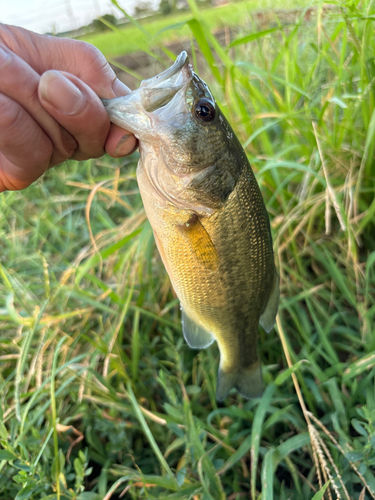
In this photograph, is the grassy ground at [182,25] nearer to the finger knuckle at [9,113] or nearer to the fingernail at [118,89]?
the fingernail at [118,89]

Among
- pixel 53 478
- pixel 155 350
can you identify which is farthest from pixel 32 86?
pixel 155 350

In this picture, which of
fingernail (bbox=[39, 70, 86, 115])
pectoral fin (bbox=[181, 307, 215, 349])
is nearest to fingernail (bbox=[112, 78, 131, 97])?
fingernail (bbox=[39, 70, 86, 115])

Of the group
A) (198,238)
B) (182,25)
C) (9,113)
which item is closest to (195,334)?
(198,238)

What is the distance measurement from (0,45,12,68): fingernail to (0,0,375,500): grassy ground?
76cm

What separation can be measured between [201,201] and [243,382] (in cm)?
86

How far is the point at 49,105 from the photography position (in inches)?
37.4

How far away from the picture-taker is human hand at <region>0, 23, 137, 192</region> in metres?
→ 0.91

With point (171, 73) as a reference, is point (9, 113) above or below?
above

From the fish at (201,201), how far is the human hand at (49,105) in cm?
10

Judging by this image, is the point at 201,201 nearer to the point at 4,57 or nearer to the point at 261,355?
the point at 4,57

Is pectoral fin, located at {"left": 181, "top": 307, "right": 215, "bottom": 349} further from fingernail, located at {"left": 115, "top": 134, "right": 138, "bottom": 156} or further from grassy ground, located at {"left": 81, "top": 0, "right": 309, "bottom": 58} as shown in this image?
grassy ground, located at {"left": 81, "top": 0, "right": 309, "bottom": 58}

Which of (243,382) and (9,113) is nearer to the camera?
(9,113)

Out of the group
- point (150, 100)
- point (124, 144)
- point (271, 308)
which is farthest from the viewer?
point (271, 308)

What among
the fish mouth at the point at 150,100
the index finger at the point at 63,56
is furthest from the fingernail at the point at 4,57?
the fish mouth at the point at 150,100
